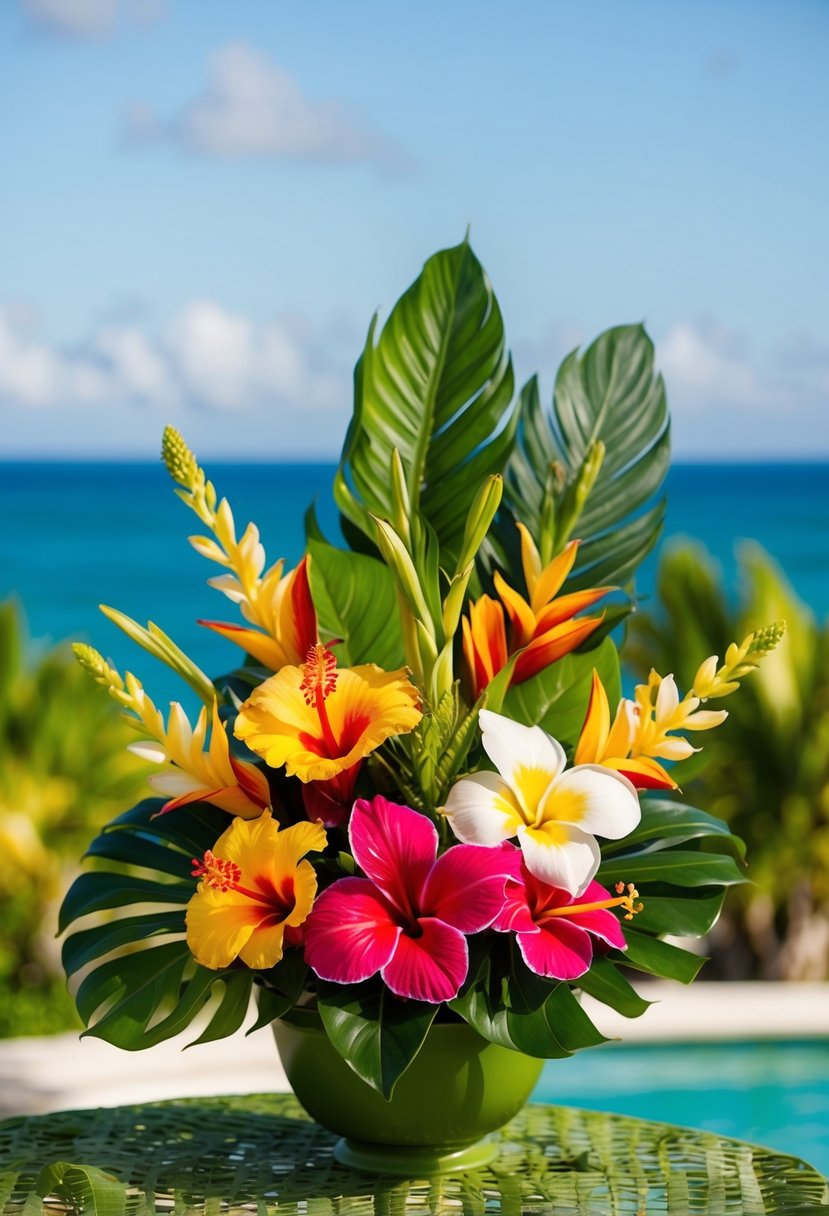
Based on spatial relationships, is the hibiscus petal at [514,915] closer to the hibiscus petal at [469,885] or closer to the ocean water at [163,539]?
the hibiscus petal at [469,885]

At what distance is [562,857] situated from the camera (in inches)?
33.4

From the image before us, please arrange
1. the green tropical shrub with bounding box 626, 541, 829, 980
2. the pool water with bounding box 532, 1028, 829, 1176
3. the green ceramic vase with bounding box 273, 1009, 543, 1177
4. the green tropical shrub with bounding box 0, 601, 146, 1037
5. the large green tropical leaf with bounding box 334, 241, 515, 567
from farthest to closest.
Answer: the green tropical shrub with bounding box 626, 541, 829, 980 < the green tropical shrub with bounding box 0, 601, 146, 1037 < the pool water with bounding box 532, 1028, 829, 1176 < the large green tropical leaf with bounding box 334, 241, 515, 567 < the green ceramic vase with bounding box 273, 1009, 543, 1177

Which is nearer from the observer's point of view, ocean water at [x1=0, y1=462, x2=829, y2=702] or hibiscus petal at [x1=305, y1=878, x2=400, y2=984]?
hibiscus petal at [x1=305, y1=878, x2=400, y2=984]

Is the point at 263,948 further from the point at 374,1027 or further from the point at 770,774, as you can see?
the point at 770,774

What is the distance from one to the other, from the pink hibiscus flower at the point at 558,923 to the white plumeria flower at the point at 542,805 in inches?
1.0

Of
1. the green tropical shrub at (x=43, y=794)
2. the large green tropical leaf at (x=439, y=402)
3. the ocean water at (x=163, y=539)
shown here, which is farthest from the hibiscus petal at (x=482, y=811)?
the ocean water at (x=163, y=539)

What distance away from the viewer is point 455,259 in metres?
1.11

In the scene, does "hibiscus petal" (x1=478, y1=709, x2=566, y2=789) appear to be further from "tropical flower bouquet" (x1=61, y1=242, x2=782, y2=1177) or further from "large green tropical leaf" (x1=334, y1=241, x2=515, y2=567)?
"large green tropical leaf" (x1=334, y1=241, x2=515, y2=567)

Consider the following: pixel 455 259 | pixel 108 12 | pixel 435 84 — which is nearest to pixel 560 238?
pixel 435 84

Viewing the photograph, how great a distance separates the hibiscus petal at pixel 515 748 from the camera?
2.85 ft

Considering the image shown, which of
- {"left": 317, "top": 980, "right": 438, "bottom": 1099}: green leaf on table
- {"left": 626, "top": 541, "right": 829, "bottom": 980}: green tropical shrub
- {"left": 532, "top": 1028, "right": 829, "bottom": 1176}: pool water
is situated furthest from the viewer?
{"left": 626, "top": 541, "right": 829, "bottom": 980}: green tropical shrub

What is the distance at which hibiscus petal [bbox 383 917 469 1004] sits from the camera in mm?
829

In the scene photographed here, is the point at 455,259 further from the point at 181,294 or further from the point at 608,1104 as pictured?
the point at 181,294

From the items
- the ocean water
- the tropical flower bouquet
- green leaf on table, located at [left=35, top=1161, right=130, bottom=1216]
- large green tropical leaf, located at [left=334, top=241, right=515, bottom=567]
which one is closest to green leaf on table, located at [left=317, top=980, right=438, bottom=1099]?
the tropical flower bouquet
